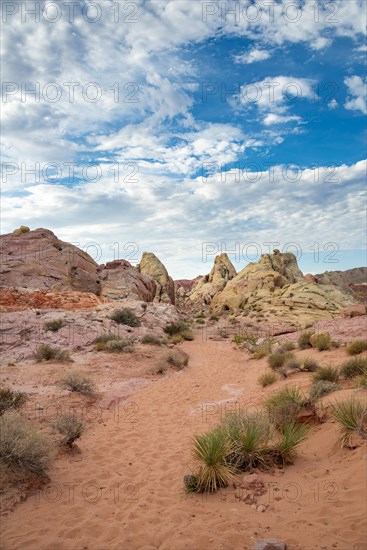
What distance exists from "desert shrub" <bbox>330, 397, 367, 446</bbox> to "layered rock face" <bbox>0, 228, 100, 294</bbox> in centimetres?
2678

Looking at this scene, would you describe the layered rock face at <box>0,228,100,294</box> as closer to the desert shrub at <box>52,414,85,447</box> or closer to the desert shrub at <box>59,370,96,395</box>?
the desert shrub at <box>59,370,96,395</box>

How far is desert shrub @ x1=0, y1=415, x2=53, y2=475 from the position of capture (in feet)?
17.4

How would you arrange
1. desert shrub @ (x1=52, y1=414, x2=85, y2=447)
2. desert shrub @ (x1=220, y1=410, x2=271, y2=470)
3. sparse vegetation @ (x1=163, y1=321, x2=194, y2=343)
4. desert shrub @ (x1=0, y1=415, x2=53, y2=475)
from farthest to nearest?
sparse vegetation @ (x1=163, y1=321, x2=194, y2=343) < desert shrub @ (x1=52, y1=414, x2=85, y2=447) < desert shrub @ (x1=220, y1=410, x2=271, y2=470) < desert shrub @ (x1=0, y1=415, x2=53, y2=475)

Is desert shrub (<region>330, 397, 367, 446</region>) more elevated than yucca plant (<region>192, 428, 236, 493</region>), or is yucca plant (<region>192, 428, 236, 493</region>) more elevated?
desert shrub (<region>330, 397, 367, 446</region>)

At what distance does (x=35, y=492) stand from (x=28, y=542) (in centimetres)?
114

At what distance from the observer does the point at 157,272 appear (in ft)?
168

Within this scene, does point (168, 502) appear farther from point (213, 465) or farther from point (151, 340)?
point (151, 340)

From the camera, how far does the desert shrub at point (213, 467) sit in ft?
16.8

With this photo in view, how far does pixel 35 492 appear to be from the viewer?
525cm

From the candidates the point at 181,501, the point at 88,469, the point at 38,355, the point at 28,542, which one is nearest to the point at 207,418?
the point at 88,469

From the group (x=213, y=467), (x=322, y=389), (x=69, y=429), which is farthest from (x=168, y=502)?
(x=322, y=389)

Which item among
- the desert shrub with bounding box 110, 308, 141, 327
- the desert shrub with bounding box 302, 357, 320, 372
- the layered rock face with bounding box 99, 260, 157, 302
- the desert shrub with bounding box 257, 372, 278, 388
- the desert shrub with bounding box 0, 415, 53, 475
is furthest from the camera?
the layered rock face with bounding box 99, 260, 157, 302

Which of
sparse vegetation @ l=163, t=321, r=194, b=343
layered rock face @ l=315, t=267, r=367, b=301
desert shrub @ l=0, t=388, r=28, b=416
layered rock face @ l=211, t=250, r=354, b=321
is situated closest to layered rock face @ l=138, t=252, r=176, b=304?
layered rock face @ l=211, t=250, r=354, b=321

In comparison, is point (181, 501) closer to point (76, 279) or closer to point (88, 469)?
point (88, 469)
